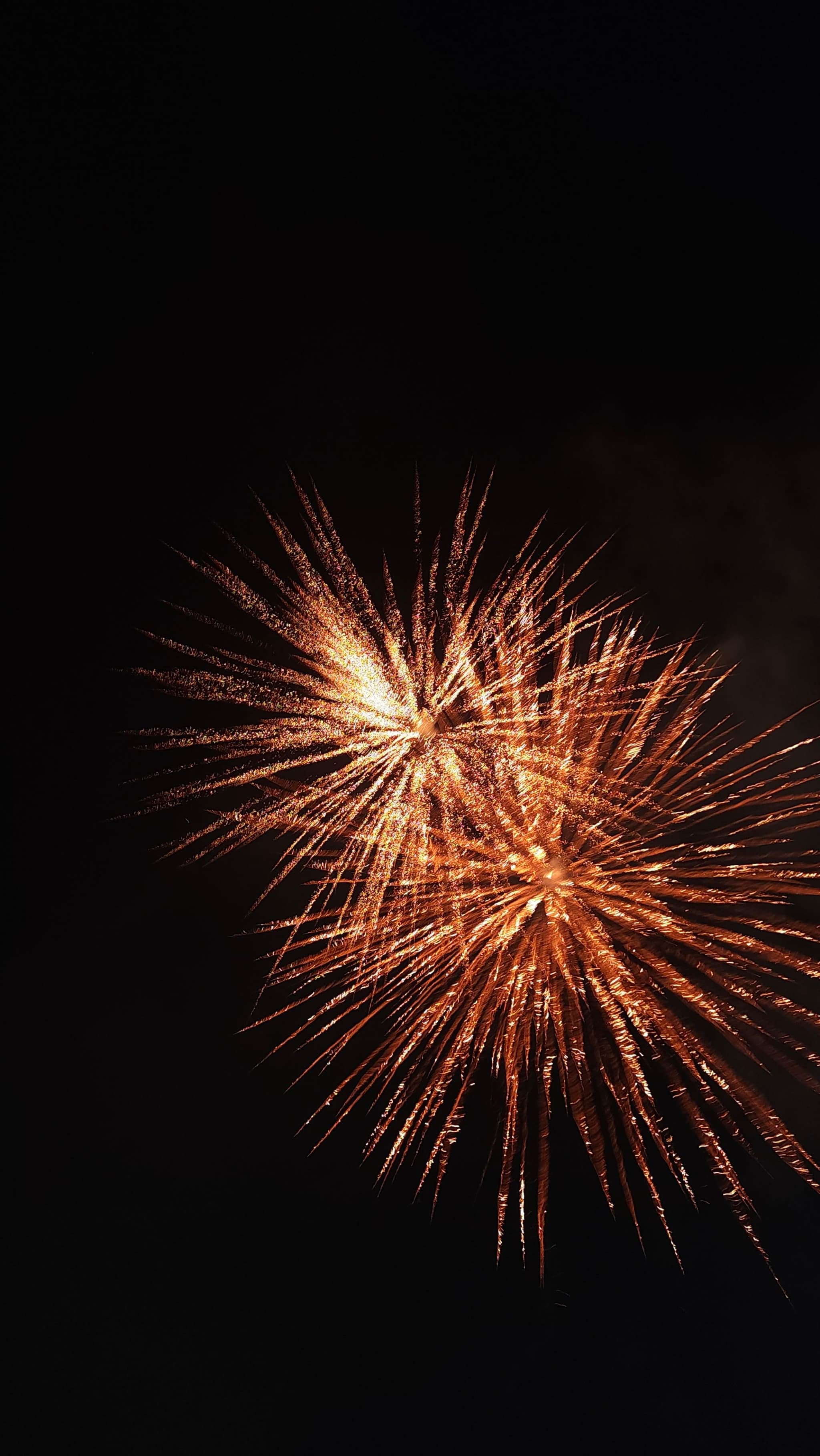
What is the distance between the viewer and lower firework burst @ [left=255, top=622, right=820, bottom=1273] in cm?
133

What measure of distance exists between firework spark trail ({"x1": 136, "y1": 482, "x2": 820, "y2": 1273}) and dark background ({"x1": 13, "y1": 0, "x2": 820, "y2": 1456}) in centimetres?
8

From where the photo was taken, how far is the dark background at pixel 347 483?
139 cm

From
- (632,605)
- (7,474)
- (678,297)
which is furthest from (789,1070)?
(7,474)

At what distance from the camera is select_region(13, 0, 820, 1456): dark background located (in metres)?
1.39

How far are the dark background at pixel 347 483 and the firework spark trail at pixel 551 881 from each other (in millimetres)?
80

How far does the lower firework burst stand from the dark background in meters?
0.08

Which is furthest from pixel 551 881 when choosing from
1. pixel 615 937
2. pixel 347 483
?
pixel 347 483

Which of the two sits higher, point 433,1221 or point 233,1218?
point 433,1221

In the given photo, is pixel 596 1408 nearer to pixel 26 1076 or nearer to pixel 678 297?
pixel 26 1076

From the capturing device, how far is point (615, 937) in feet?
4.39

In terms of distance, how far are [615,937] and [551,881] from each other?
0.42ft

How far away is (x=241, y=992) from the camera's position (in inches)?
58.4

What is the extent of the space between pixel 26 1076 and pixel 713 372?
1.63 m

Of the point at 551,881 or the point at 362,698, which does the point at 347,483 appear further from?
the point at 551,881
